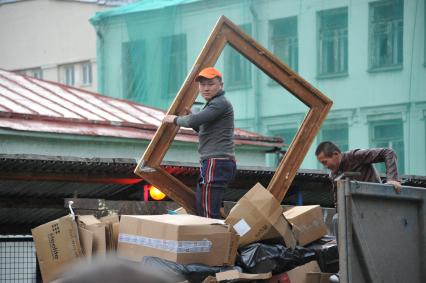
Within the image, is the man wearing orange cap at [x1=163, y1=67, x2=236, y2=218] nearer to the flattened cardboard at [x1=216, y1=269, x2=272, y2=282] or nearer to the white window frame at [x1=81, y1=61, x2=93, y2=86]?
the flattened cardboard at [x1=216, y1=269, x2=272, y2=282]

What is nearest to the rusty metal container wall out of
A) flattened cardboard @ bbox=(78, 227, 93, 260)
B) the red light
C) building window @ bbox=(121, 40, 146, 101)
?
flattened cardboard @ bbox=(78, 227, 93, 260)

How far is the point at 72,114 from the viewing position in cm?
1558

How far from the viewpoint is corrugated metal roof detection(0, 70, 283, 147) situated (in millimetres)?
14484

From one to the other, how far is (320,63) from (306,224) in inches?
1004

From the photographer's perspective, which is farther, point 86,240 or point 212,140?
point 212,140

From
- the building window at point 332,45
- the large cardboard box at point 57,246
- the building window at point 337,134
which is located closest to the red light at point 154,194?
the large cardboard box at point 57,246

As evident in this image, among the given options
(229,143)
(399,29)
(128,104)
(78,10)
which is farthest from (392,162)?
(78,10)

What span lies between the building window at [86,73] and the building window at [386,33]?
17328mm

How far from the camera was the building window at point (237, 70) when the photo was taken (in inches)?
1337

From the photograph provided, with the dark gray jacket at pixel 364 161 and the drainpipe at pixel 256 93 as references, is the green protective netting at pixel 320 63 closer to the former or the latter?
the drainpipe at pixel 256 93

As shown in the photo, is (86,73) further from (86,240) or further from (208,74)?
(86,240)

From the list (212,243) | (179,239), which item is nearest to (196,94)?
(212,243)

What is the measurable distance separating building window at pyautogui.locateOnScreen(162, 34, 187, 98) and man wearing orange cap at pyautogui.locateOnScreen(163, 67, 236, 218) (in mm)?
26932

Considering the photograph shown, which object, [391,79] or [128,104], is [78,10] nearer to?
[391,79]
